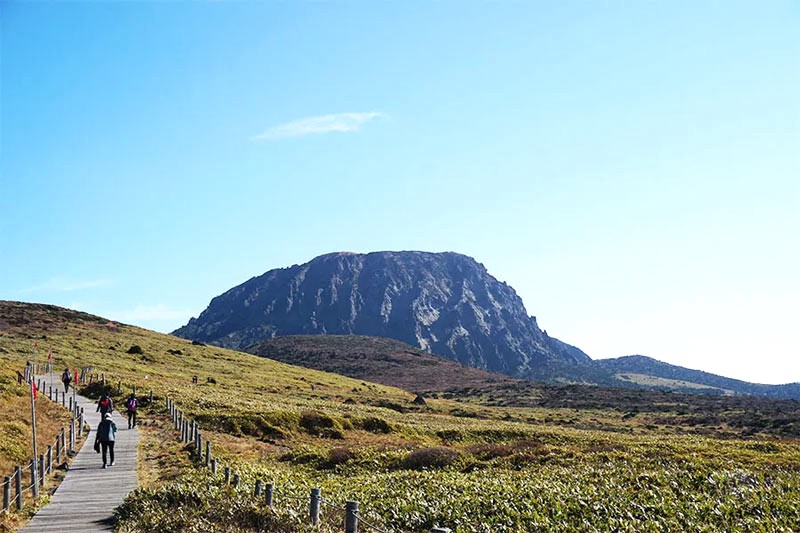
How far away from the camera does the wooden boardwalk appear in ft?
60.5

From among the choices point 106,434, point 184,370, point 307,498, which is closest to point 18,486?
point 106,434

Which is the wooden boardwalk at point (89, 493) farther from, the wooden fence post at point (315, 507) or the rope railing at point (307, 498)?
the wooden fence post at point (315, 507)

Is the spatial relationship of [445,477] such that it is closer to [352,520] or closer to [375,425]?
[352,520]

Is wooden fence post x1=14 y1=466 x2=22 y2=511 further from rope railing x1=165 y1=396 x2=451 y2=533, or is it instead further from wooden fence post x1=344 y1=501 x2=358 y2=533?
wooden fence post x1=344 y1=501 x2=358 y2=533

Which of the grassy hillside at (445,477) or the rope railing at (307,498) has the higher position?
the rope railing at (307,498)

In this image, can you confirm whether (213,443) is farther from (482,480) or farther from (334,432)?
(482,480)

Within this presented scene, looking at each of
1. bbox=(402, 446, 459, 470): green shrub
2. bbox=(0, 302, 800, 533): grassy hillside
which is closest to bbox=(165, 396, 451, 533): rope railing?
bbox=(0, 302, 800, 533): grassy hillside

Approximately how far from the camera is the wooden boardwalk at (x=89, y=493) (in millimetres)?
18453

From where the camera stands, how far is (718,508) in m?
20.0

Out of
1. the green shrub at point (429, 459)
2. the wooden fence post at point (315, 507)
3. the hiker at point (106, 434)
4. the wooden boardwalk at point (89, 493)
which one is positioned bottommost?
the green shrub at point (429, 459)

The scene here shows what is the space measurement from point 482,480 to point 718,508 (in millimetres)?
8884

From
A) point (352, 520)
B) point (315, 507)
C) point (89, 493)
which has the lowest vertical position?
point (89, 493)

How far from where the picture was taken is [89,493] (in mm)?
21922

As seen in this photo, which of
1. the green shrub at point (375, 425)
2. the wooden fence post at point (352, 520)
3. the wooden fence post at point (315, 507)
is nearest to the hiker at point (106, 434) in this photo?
the wooden fence post at point (315, 507)
